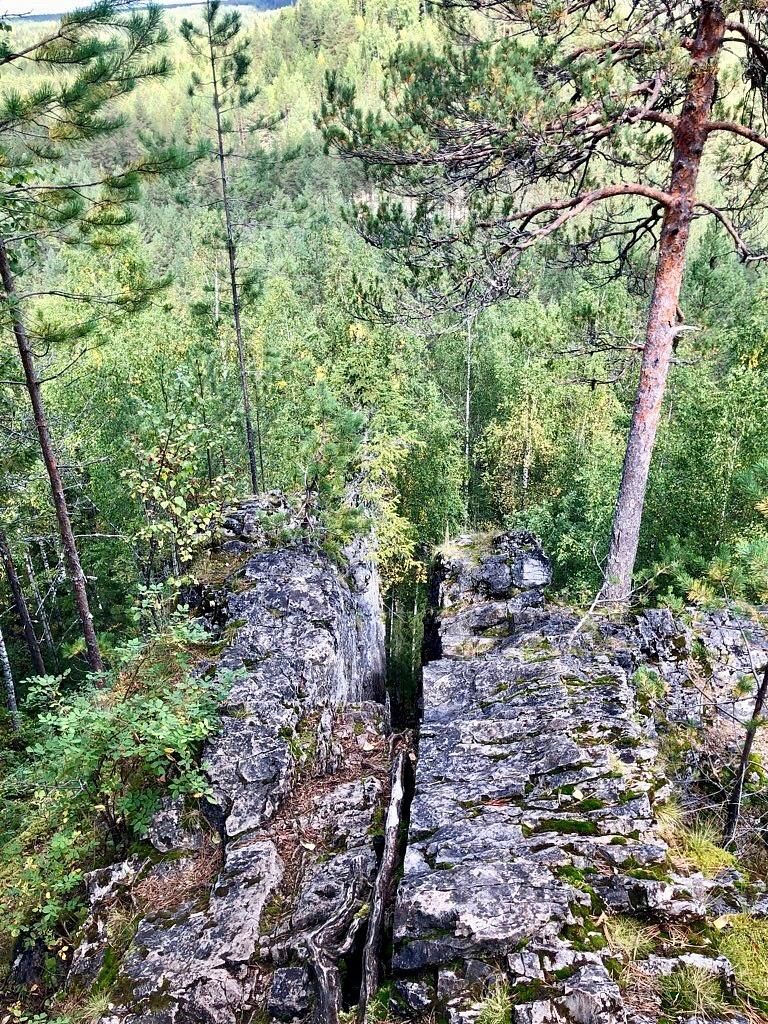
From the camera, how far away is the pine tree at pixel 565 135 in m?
6.52

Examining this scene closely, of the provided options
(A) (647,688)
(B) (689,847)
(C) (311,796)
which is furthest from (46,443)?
(B) (689,847)

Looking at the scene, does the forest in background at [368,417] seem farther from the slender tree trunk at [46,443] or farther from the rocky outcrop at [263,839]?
the rocky outcrop at [263,839]

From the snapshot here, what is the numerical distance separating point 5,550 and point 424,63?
1270cm

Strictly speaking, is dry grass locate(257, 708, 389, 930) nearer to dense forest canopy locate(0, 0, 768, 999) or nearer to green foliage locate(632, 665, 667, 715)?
dense forest canopy locate(0, 0, 768, 999)

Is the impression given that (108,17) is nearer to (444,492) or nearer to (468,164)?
(468,164)

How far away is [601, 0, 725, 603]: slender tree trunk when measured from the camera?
667 centimetres

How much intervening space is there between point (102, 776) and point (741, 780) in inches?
210

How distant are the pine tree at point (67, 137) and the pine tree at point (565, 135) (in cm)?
239

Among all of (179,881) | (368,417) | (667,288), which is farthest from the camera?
(368,417)

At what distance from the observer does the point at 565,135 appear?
672 cm

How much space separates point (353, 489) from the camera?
1139 centimetres

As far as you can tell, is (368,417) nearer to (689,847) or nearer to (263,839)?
(263,839)

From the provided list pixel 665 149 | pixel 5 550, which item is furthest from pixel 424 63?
pixel 5 550

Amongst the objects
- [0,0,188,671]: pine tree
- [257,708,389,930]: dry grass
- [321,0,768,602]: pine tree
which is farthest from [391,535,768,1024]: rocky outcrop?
[0,0,188,671]: pine tree
